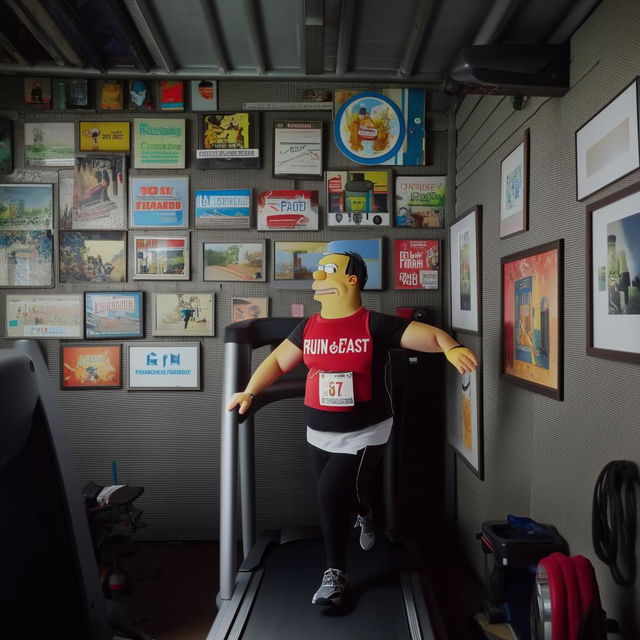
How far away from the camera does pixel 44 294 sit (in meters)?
3.11

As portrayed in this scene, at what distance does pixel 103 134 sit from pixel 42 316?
1210mm

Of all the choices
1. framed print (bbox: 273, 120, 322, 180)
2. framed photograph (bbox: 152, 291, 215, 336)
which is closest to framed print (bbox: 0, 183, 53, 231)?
framed photograph (bbox: 152, 291, 215, 336)

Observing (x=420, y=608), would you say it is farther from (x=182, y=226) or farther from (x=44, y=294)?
(x=44, y=294)

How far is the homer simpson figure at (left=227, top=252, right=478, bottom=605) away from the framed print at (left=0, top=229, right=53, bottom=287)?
2039 millimetres

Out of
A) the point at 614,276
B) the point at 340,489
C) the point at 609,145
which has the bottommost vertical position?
the point at 340,489

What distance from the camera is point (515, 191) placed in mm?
2098

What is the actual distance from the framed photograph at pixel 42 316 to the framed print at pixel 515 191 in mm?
2545

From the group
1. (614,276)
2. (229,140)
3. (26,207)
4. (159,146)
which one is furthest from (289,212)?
(614,276)

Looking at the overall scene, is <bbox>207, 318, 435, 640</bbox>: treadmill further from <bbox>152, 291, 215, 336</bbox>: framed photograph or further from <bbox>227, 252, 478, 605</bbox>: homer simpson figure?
<bbox>152, 291, 215, 336</bbox>: framed photograph

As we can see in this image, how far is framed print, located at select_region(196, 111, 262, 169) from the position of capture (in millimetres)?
3074

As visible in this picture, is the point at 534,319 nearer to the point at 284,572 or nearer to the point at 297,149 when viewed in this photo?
the point at 284,572

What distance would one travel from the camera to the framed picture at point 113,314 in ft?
10.2

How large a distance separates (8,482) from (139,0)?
2.22m

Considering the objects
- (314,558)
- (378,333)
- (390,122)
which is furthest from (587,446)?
(390,122)
